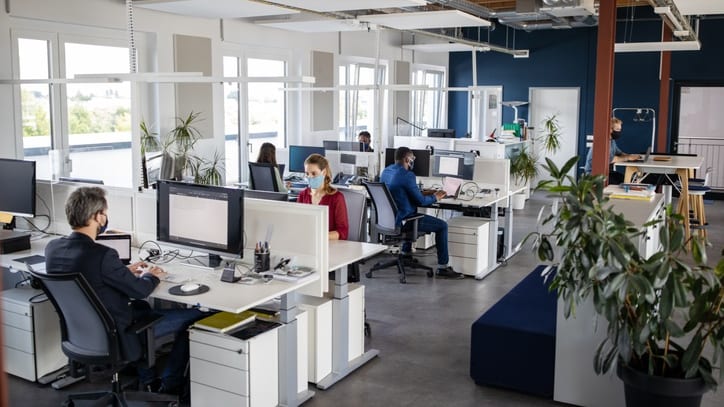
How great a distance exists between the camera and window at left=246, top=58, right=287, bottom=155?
9.18 metres

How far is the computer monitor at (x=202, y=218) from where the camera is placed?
376 centimetres

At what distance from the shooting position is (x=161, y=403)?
3.64 m

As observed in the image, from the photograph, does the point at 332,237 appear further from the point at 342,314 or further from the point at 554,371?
the point at 554,371

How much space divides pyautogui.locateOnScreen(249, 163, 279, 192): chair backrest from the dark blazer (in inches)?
135

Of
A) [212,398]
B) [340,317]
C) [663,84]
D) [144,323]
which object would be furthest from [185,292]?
[663,84]

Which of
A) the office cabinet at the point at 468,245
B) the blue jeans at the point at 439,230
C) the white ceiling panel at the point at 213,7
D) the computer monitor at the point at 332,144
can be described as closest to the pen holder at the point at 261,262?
the blue jeans at the point at 439,230

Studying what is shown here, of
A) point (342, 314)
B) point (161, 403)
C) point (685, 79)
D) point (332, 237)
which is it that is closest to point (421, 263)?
point (332, 237)

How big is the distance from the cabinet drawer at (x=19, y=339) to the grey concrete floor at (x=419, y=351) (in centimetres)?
21

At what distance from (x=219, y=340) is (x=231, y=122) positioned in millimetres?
5753

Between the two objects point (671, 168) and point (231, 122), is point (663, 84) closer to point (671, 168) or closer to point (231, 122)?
point (671, 168)

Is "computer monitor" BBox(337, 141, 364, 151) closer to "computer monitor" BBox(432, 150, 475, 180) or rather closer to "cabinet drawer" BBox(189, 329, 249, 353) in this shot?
"computer monitor" BBox(432, 150, 475, 180)

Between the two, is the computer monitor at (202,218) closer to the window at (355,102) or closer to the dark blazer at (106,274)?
the dark blazer at (106,274)

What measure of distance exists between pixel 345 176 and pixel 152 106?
7.41 ft

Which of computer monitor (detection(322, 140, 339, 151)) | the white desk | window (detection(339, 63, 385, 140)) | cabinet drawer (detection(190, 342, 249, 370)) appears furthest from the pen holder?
window (detection(339, 63, 385, 140))
